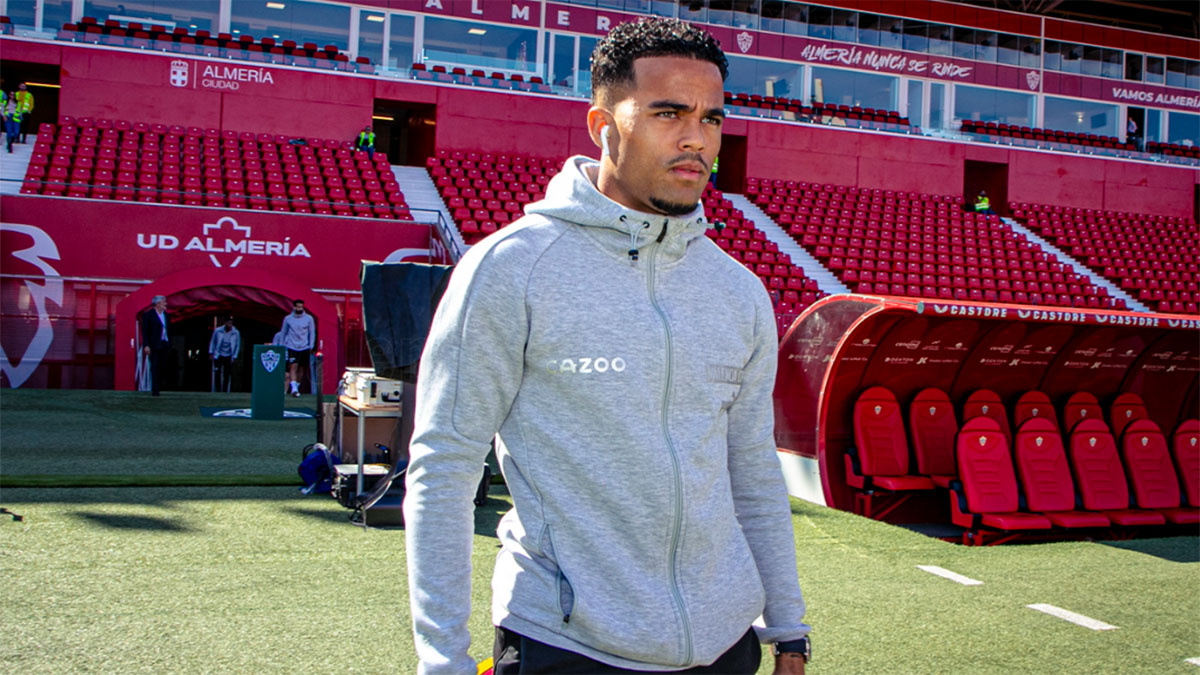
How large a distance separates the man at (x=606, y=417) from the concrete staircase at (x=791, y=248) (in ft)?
61.3

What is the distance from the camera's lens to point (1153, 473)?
25.5 ft

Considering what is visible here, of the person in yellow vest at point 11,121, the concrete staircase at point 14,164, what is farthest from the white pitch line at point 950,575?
the person in yellow vest at point 11,121

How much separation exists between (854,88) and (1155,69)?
11.3 metres

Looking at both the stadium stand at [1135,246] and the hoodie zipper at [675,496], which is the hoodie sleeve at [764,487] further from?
Result: the stadium stand at [1135,246]

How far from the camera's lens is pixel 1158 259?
2536cm

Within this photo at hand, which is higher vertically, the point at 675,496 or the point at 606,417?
the point at 606,417

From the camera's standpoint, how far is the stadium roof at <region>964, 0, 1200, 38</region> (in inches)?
1265

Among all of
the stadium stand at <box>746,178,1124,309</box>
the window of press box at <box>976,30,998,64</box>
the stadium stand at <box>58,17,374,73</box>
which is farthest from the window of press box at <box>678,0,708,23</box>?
the stadium stand at <box>58,17,374,73</box>

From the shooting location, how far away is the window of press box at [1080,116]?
30.0 metres

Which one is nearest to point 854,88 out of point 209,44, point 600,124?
point 209,44

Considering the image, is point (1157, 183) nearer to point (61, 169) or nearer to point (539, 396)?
point (61, 169)

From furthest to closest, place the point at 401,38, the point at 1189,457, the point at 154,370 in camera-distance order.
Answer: the point at 401,38
the point at 154,370
the point at 1189,457

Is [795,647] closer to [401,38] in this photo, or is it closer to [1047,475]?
[1047,475]

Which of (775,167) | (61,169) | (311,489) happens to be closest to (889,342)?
(311,489)
